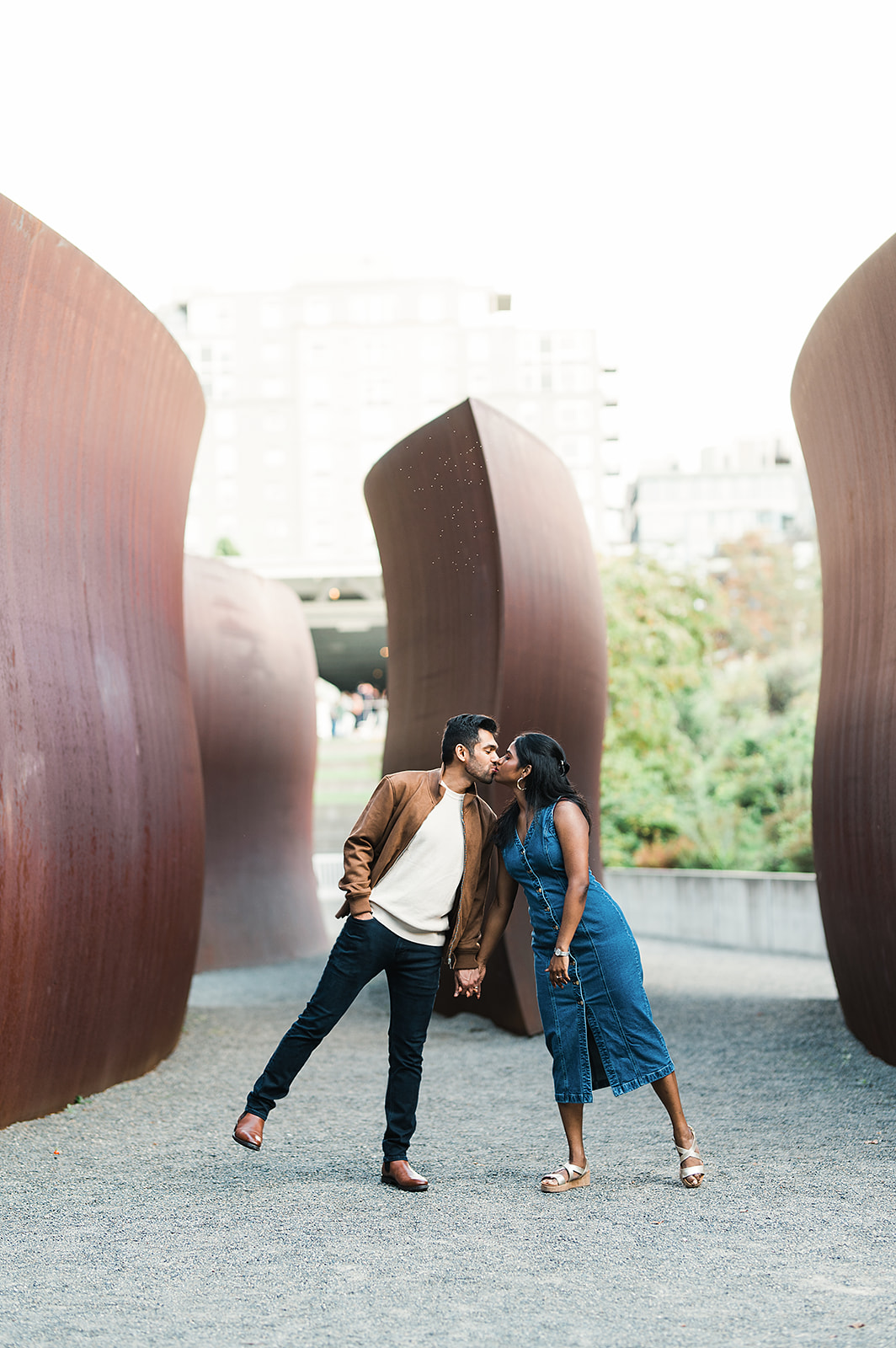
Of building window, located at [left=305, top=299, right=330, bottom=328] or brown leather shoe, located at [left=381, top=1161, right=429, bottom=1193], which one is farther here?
building window, located at [left=305, top=299, right=330, bottom=328]

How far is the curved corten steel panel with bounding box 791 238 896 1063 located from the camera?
20.7ft

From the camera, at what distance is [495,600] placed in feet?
27.6

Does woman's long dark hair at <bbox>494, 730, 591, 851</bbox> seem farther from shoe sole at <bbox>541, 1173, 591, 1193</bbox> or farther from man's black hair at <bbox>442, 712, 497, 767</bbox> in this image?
shoe sole at <bbox>541, 1173, 591, 1193</bbox>

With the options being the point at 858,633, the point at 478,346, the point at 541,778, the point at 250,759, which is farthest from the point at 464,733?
the point at 478,346

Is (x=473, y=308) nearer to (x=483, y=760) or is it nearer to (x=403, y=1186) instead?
(x=483, y=760)

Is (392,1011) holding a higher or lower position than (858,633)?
lower

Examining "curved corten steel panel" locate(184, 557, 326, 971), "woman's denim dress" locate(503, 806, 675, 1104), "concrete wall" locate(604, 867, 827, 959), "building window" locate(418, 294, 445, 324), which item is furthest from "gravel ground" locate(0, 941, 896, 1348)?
"building window" locate(418, 294, 445, 324)

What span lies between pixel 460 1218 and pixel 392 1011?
0.76 m

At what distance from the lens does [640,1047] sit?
4504mm

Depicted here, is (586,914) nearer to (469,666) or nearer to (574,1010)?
(574,1010)

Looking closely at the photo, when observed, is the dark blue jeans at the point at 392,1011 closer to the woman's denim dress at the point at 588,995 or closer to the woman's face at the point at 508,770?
the woman's denim dress at the point at 588,995

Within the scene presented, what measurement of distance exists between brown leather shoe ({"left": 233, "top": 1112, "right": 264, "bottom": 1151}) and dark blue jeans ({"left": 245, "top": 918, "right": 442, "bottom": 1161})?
13 centimetres

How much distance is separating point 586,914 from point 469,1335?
172cm

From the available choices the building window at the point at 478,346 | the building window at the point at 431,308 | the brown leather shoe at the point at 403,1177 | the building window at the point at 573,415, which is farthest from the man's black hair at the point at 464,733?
the building window at the point at 573,415
